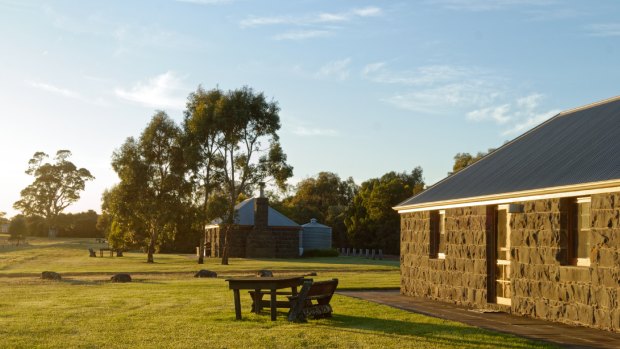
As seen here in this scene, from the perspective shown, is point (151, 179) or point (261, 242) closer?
point (151, 179)

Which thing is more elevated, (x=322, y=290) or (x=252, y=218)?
(x=252, y=218)

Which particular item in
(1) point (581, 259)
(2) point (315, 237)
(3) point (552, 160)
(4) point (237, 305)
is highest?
(3) point (552, 160)

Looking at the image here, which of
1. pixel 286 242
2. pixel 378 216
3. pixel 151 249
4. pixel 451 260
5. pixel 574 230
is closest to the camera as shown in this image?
pixel 574 230

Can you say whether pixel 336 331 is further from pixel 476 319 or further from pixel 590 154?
pixel 590 154

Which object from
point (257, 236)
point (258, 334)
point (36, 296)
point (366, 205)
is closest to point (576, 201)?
point (258, 334)

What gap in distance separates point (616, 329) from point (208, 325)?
7613mm

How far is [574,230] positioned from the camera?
1501 cm

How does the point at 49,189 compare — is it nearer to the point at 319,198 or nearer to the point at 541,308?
the point at 319,198

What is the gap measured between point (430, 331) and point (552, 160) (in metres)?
6.07

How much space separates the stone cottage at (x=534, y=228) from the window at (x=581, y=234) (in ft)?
0.07

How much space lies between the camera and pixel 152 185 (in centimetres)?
5459

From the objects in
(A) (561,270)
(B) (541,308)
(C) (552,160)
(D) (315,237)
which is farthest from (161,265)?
(A) (561,270)

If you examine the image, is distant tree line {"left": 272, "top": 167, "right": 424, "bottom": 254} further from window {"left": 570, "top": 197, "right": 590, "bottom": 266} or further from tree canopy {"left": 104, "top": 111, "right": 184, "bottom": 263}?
window {"left": 570, "top": 197, "right": 590, "bottom": 266}

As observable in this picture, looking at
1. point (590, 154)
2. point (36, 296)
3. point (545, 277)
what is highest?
point (590, 154)
